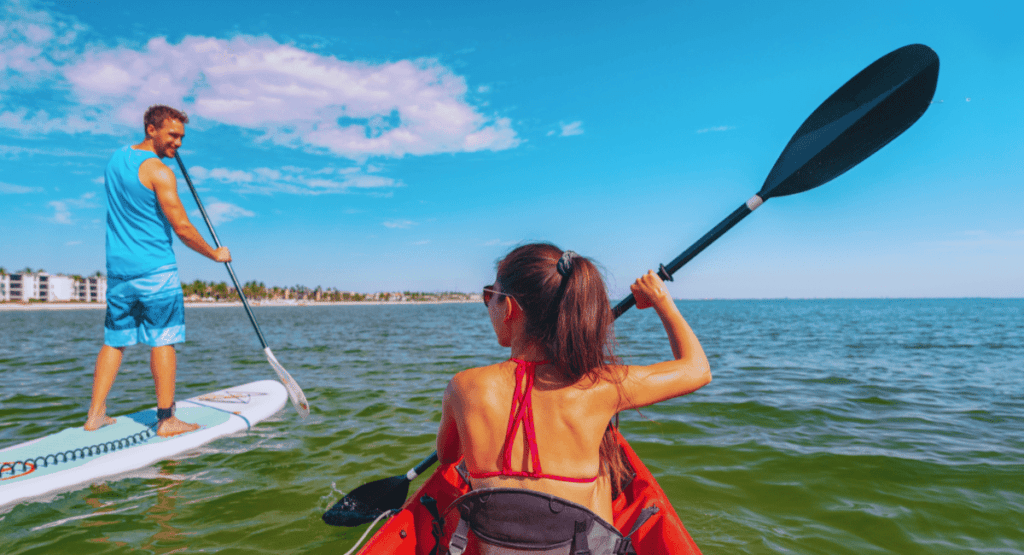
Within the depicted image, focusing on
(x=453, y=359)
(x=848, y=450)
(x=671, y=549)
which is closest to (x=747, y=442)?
(x=848, y=450)

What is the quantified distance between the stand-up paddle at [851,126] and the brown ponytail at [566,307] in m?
0.80

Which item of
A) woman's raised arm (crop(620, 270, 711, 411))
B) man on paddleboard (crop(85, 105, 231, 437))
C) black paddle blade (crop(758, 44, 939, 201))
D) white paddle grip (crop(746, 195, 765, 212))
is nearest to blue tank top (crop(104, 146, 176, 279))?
man on paddleboard (crop(85, 105, 231, 437))

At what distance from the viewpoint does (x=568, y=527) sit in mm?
1597

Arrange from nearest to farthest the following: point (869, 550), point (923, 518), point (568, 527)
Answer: point (568, 527), point (869, 550), point (923, 518)

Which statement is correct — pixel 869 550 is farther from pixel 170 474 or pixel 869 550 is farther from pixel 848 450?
pixel 170 474

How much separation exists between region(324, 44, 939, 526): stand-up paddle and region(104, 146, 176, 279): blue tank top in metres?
4.29

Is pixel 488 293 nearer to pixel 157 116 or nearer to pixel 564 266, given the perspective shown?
pixel 564 266

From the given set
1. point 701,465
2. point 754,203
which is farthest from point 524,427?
point 701,465

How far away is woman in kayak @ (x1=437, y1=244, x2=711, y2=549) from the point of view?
1710mm

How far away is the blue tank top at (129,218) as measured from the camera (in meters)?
4.20

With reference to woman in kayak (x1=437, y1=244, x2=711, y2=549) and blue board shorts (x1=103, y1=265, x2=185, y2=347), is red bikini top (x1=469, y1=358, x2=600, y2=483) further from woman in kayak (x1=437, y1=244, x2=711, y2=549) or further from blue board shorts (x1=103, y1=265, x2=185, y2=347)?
blue board shorts (x1=103, y1=265, x2=185, y2=347)

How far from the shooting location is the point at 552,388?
174cm

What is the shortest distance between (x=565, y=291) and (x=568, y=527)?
80 cm

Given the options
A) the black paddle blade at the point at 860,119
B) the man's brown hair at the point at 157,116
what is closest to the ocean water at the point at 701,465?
the black paddle blade at the point at 860,119
